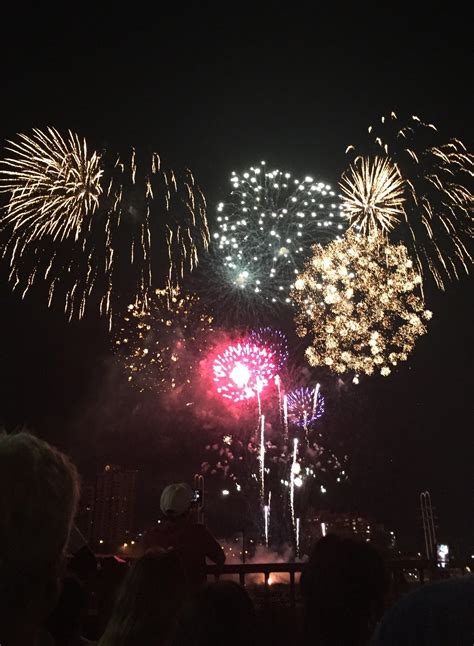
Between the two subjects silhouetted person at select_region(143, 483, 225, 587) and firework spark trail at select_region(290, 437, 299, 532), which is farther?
firework spark trail at select_region(290, 437, 299, 532)

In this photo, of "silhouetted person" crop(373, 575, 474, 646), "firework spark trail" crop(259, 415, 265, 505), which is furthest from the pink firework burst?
"silhouetted person" crop(373, 575, 474, 646)

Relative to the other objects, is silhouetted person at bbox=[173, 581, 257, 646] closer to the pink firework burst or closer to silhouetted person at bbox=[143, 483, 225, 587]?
silhouetted person at bbox=[143, 483, 225, 587]

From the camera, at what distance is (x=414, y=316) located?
19391mm

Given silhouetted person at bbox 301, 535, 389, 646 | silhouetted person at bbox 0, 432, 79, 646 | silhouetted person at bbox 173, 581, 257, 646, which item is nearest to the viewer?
silhouetted person at bbox 0, 432, 79, 646

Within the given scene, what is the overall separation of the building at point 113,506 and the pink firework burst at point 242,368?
27.2 m

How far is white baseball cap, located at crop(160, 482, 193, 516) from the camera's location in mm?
4426

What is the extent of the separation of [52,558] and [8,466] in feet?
1.10

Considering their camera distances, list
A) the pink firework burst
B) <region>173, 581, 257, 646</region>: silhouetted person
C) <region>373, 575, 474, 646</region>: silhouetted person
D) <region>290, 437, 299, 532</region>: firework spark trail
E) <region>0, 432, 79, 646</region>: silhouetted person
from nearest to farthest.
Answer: <region>373, 575, 474, 646</region>: silhouetted person
<region>0, 432, 79, 646</region>: silhouetted person
<region>173, 581, 257, 646</region>: silhouetted person
the pink firework burst
<region>290, 437, 299, 532</region>: firework spark trail

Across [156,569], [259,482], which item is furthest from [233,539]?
[156,569]

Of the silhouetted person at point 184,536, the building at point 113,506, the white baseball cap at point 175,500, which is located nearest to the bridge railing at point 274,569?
the silhouetted person at point 184,536

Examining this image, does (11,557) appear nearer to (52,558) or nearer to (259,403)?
(52,558)

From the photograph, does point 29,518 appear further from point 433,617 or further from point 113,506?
point 113,506

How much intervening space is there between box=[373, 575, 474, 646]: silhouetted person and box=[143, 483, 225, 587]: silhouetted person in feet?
10.9

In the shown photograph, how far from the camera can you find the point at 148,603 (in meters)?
2.44
